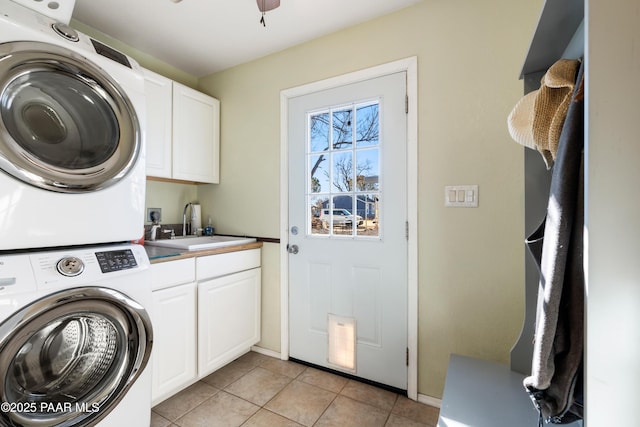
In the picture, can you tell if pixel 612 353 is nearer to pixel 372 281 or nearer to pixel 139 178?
pixel 372 281

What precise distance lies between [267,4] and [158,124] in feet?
3.60

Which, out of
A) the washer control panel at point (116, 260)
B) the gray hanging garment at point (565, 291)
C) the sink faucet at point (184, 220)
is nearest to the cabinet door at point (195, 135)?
the sink faucet at point (184, 220)

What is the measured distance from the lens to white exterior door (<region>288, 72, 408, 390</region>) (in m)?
1.78

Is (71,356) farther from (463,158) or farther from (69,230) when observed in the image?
(463,158)

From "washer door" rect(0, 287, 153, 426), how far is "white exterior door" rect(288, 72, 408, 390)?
1.10 metres

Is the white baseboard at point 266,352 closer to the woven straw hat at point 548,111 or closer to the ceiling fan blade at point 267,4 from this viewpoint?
the woven straw hat at point 548,111

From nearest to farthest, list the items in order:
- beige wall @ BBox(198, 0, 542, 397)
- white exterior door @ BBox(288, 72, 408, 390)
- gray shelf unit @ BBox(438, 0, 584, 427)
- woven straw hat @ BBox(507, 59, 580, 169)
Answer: woven straw hat @ BBox(507, 59, 580, 169)
gray shelf unit @ BBox(438, 0, 584, 427)
beige wall @ BBox(198, 0, 542, 397)
white exterior door @ BBox(288, 72, 408, 390)

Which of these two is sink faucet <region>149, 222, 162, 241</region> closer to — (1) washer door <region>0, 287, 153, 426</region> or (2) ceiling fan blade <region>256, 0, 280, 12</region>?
(1) washer door <region>0, 287, 153, 426</region>

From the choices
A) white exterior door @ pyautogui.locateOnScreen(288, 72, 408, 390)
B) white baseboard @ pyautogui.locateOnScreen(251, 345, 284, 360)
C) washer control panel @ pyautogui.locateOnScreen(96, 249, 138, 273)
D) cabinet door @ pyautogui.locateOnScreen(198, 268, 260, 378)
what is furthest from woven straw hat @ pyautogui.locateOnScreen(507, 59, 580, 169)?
white baseboard @ pyautogui.locateOnScreen(251, 345, 284, 360)

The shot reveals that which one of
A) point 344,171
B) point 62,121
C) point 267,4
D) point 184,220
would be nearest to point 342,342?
point 344,171

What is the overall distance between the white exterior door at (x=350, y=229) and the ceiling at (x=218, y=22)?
0.42 meters

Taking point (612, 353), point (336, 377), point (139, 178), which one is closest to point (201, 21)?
point (139, 178)

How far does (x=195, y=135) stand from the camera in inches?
90.7

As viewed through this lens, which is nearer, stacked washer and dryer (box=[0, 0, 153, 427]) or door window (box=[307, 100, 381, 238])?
stacked washer and dryer (box=[0, 0, 153, 427])
